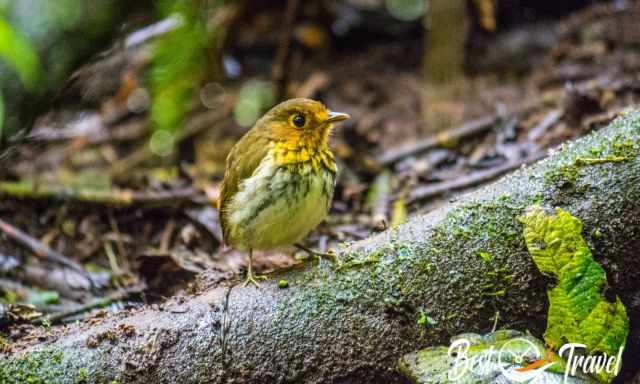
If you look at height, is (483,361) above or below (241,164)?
below

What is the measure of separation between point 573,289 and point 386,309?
599 mm

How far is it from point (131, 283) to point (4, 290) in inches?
24.6

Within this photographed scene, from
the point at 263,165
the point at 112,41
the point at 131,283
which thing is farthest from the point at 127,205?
the point at 263,165

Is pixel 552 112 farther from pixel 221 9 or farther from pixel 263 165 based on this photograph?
pixel 221 9

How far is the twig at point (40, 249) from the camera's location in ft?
11.8

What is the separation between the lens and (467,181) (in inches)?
147

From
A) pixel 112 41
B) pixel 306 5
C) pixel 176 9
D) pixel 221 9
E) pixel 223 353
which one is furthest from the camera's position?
pixel 306 5

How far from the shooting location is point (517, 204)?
7.48 ft

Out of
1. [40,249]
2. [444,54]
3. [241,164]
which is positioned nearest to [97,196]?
[40,249]

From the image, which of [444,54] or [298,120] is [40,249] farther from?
[444,54]

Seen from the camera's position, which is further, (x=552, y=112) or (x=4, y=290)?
(x=552, y=112)

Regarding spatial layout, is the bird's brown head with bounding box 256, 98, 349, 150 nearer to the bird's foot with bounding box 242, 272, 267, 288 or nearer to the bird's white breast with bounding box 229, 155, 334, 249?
the bird's white breast with bounding box 229, 155, 334, 249

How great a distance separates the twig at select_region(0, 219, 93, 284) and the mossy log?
4.35 ft

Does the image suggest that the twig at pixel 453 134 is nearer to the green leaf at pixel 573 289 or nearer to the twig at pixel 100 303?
the twig at pixel 100 303
